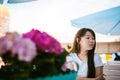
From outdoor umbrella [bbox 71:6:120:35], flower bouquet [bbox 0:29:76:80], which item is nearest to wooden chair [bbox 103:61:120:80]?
outdoor umbrella [bbox 71:6:120:35]

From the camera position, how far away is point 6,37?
52cm

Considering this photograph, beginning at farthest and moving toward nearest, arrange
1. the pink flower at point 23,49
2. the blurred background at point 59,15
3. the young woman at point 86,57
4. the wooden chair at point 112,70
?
1. the blurred background at point 59,15
2. the wooden chair at point 112,70
3. the young woman at point 86,57
4. the pink flower at point 23,49

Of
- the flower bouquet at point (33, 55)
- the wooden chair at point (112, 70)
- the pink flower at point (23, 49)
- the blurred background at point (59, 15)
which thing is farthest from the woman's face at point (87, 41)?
the blurred background at point (59, 15)

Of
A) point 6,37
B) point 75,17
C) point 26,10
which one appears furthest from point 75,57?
point 26,10

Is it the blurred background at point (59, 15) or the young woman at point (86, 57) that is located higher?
the blurred background at point (59, 15)

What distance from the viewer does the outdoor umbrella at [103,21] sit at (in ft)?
12.5

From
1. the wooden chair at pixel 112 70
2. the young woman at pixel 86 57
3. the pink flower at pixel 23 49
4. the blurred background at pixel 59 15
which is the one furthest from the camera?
the blurred background at pixel 59 15

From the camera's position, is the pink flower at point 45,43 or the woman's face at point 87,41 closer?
the pink flower at point 45,43

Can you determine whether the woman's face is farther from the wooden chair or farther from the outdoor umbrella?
the outdoor umbrella

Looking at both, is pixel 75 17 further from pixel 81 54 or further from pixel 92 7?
pixel 81 54

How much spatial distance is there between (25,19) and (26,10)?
0.15 meters

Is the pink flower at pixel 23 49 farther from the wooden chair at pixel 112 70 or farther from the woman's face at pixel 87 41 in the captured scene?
the wooden chair at pixel 112 70

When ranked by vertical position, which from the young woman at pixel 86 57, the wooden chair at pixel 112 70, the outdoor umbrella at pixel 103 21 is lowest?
the wooden chair at pixel 112 70

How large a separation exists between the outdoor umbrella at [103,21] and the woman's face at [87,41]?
197cm
